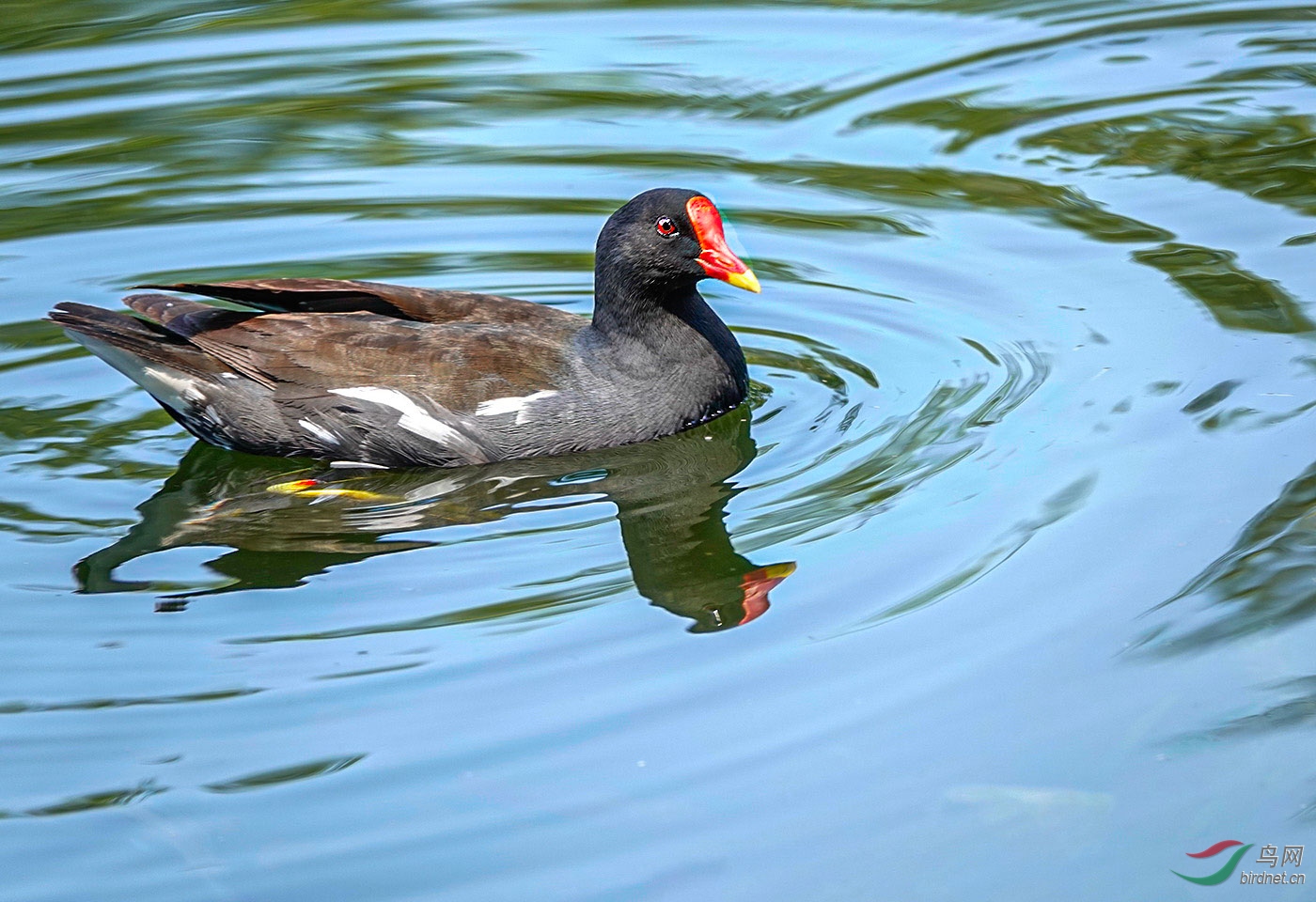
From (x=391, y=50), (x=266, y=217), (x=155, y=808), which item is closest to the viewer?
(x=155, y=808)

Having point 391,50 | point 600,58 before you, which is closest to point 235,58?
point 391,50

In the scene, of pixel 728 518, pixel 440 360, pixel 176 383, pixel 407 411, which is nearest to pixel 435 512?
pixel 407 411

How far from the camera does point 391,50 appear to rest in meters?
10.1

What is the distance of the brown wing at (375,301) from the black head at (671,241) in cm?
41

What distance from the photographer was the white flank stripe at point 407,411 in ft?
19.1

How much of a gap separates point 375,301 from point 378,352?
0.29m

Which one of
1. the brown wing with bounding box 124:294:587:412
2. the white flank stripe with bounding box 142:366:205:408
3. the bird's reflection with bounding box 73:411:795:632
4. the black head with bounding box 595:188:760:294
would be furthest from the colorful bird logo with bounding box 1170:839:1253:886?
the white flank stripe with bounding box 142:366:205:408

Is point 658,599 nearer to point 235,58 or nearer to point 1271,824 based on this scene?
point 1271,824

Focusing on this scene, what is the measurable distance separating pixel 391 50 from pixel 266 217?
2400 mm

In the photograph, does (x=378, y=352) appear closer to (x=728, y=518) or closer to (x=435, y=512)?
(x=435, y=512)

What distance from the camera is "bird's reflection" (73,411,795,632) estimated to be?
495 cm

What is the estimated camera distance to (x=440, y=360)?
19.2ft

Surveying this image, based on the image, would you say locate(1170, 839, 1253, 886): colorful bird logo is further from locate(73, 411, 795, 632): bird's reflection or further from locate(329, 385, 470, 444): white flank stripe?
locate(329, 385, 470, 444): white flank stripe

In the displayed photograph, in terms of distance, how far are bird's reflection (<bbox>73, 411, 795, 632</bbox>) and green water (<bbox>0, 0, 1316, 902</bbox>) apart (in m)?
0.02
